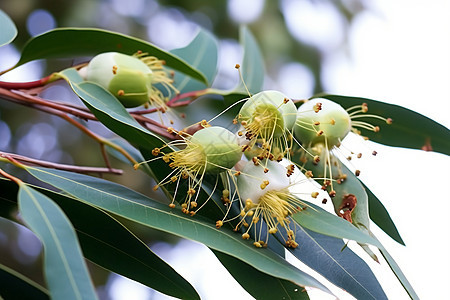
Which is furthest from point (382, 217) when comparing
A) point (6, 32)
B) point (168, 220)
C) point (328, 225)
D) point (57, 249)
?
point (6, 32)

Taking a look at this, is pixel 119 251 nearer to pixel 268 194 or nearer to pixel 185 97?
pixel 268 194

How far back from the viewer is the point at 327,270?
906 mm

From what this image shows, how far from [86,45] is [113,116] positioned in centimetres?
39

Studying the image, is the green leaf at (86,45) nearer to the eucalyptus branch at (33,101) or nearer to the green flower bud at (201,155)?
the eucalyptus branch at (33,101)

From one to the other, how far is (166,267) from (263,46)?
8.67 feet

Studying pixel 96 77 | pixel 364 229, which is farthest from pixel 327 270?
pixel 96 77

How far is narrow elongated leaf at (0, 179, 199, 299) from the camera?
0.89m

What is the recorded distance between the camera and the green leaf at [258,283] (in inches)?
34.3

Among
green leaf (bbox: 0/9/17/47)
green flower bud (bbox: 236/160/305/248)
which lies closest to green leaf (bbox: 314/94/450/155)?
green flower bud (bbox: 236/160/305/248)

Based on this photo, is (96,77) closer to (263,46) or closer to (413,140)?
(413,140)

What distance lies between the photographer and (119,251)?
907 millimetres

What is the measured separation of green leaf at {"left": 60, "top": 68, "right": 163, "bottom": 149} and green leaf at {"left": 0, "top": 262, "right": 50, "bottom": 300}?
0.30 meters

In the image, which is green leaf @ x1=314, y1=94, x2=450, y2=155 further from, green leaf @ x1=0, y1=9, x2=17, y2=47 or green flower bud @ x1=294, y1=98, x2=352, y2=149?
green leaf @ x1=0, y1=9, x2=17, y2=47

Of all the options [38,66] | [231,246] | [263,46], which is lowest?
[38,66]
